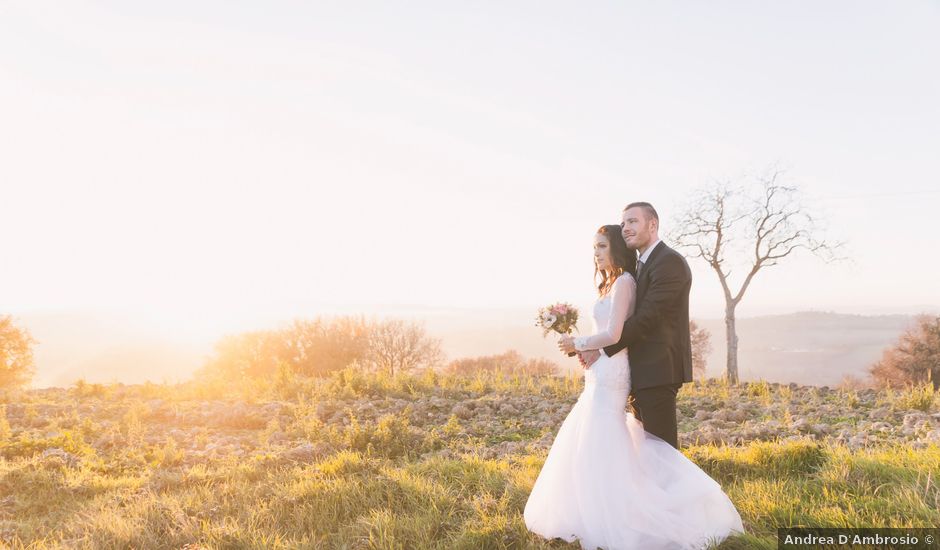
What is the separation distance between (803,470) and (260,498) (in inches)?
216

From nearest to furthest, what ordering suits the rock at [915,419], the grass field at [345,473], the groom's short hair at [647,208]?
the groom's short hair at [647,208]
the grass field at [345,473]
the rock at [915,419]

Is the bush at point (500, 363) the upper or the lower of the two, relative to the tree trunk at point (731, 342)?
lower

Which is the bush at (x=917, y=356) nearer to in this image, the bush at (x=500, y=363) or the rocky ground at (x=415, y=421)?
the bush at (x=500, y=363)

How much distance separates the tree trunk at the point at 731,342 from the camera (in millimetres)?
19297

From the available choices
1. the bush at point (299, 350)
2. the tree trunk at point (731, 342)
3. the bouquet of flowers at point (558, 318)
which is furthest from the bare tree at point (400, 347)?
the bouquet of flowers at point (558, 318)

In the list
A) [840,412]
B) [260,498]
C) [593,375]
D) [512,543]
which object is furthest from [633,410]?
[840,412]

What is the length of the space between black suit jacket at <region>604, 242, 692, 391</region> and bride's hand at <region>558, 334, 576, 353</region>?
1.07ft

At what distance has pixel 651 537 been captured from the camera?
13.8 ft

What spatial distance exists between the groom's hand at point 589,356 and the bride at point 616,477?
45mm

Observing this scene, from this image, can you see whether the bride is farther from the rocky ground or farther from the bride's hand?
the rocky ground

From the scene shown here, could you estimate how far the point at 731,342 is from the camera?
19.7 m

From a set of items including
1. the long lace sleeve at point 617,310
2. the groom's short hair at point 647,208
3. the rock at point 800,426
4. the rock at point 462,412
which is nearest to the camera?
the long lace sleeve at point 617,310

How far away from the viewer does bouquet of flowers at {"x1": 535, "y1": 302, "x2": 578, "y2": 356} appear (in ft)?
16.4

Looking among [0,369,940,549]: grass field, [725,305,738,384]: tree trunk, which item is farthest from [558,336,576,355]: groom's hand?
[725,305,738,384]: tree trunk
